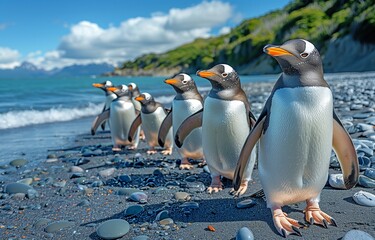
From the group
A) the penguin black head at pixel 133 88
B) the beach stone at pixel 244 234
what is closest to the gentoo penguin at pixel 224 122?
the beach stone at pixel 244 234

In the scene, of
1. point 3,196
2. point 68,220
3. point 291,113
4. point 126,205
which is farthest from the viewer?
point 3,196

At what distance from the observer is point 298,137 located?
8.34 feet

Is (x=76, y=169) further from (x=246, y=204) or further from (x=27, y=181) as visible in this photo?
(x=246, y=204)

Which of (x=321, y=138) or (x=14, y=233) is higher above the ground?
(x=321, y=138)

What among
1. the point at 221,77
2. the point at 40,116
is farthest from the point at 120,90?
the point at 40,116

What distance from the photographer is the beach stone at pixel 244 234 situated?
2.42 metres

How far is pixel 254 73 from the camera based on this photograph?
56938 mm

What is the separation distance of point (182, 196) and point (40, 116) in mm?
9896

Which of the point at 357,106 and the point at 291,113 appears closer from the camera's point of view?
the point at 291,113

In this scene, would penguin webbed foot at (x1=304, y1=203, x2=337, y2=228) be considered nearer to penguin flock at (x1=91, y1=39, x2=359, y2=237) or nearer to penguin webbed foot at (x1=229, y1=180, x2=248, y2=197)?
penguin flock at (x1=91, y1=39, x2=359, y2=237)

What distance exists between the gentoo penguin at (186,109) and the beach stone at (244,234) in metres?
2.23

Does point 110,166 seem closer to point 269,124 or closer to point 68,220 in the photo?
point 68,220

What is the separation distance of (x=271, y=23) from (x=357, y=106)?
2674 inches

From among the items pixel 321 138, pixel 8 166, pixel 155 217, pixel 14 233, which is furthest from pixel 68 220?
pixel 8 166
